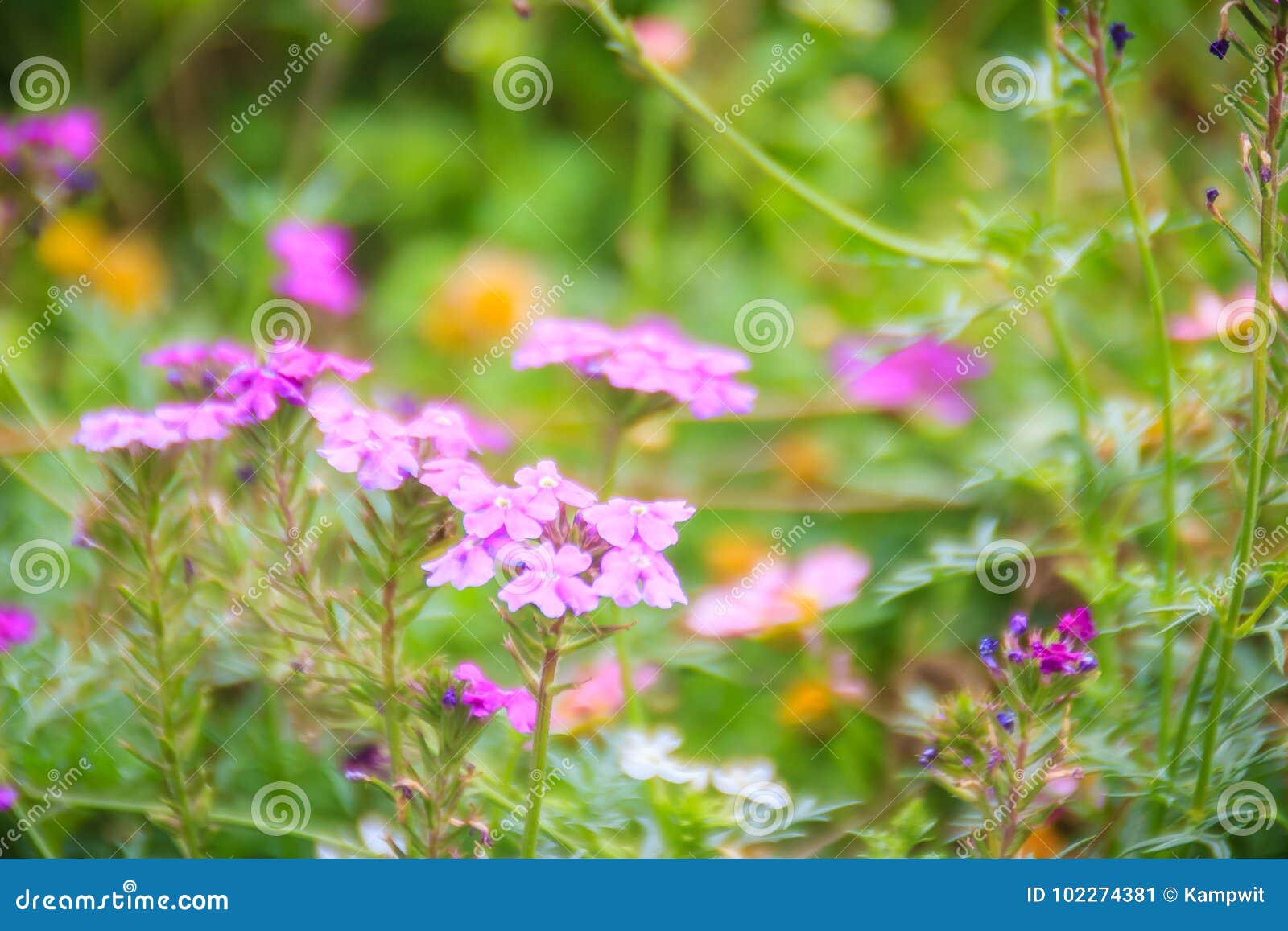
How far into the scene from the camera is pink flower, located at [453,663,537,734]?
0.94 metres

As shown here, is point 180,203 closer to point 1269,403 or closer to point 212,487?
point 212,487

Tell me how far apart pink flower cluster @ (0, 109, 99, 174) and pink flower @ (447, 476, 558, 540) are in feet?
3.25

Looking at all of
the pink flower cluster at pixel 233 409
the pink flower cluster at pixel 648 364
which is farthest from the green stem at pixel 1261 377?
the pink flower cluster at pixel 233 409

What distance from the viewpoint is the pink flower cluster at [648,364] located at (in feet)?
3.51

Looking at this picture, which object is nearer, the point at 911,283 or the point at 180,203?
the point at 911,283

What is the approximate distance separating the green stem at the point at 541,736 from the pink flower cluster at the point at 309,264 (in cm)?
116

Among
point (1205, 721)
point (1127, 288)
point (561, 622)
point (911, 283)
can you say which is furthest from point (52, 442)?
point (1127, 288)

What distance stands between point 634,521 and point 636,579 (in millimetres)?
54

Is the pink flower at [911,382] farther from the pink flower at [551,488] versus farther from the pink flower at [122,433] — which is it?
the pink flower at [122,433]

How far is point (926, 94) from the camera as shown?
2.36m

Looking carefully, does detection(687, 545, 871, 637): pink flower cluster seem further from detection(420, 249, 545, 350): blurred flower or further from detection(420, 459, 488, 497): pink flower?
detection(420, 249, 545, 350): blurred flower

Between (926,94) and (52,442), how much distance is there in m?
1.79

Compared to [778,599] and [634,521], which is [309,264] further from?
[634,521]

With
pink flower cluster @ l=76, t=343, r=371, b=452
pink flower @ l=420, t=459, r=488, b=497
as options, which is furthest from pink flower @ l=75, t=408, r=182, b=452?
pink flower @ l=420, t=459, r=488, b=497
